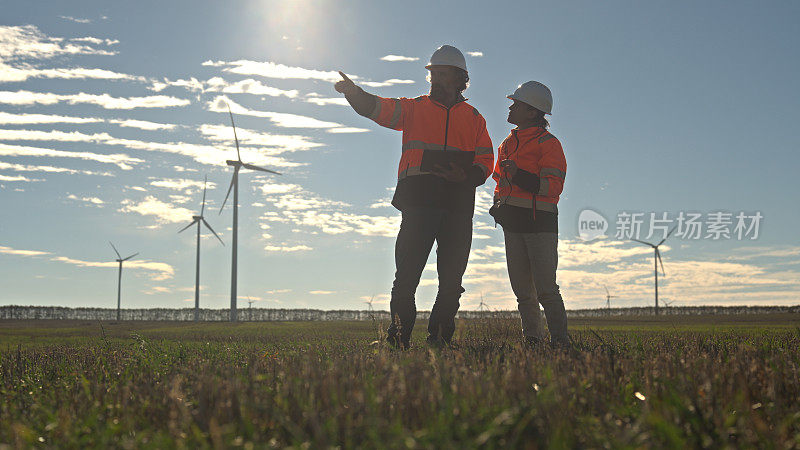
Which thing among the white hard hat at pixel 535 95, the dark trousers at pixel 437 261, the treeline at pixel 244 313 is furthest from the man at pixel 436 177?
the treeline at pixel 244 313

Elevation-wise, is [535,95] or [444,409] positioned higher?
[535,95]

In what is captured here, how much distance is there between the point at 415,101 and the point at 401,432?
17.6ft

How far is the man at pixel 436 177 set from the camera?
22.8 feet

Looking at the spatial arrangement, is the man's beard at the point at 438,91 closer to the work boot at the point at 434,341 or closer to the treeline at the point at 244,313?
the work boot at the point at 434,341

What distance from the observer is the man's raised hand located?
6.83m

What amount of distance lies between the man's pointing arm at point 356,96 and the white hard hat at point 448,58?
0.79m

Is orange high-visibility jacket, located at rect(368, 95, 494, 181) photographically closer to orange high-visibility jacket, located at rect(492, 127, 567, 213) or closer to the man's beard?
the man's beard

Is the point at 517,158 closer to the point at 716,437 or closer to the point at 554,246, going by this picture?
the point at 554,246

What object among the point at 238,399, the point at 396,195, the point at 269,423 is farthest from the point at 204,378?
the point at 396,195

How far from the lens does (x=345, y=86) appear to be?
6.85 meters

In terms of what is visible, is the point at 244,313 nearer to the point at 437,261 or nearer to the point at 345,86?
the point at 437,261

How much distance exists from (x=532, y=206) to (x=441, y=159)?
1.08 m

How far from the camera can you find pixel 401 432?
221cm

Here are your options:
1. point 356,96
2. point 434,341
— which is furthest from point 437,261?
point 356,96
